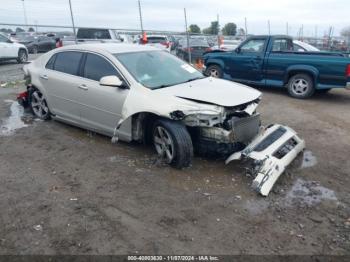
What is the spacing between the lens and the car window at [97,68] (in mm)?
5449

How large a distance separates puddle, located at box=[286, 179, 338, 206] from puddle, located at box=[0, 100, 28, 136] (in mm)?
5021

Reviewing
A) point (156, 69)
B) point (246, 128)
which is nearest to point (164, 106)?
point (156, 69)

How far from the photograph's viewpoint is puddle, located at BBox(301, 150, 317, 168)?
515cm

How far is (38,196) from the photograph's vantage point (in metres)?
4.13

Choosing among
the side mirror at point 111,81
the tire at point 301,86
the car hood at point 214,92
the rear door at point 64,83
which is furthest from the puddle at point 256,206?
the tire at point 301,86

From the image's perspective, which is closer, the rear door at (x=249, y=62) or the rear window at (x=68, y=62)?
the rear window at (x=68, y=62)

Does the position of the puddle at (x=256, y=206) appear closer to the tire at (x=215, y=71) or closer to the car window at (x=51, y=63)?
the car window at (x=51, y=63)

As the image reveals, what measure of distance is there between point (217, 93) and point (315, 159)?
1.90 m

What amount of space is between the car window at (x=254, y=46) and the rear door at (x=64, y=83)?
593cm

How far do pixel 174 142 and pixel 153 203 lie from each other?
97 centimetres

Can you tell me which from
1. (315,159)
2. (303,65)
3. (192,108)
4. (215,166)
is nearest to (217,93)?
(192,108)

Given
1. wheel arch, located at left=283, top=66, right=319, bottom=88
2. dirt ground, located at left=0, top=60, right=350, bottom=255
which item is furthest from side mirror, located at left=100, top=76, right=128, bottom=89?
wheel arch, located at left=283, top=66, right=319, bottom=88

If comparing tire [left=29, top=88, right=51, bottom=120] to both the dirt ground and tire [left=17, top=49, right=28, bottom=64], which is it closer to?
the dirt ground

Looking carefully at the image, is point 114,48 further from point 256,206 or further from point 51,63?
point 256,206
